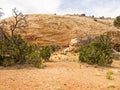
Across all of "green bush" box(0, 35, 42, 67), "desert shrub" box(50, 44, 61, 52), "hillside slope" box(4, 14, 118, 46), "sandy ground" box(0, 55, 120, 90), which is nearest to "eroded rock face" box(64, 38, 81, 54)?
"desert shrub" box(50, 44, 61, 52)

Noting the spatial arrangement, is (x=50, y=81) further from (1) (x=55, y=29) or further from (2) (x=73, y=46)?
(1) (x=55, y=29)

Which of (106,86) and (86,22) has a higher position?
(86,22)

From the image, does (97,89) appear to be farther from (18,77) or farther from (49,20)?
(49,20)

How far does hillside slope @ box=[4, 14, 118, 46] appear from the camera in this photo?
32000 millimetres

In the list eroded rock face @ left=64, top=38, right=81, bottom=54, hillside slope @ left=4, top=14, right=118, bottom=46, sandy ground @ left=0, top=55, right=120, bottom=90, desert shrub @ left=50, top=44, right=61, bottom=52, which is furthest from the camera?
hillside slope @ left=4, top=14, right=118, bottom=46

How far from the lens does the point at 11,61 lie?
17500mm

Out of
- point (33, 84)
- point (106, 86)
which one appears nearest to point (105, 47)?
point (106, 86)

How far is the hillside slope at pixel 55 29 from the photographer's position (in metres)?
32.0

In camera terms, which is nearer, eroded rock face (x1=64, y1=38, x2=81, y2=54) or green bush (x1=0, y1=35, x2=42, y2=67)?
green bush (x1=0, y1=35, x2=42, y2=67)

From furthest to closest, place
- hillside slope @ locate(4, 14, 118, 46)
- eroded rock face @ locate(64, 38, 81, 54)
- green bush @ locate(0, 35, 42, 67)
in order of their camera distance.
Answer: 1. hillside slope @ locate(4, 14, 118, 46)
2. eroded rock face @ locate(64, 38, 81, 54)
3. green bush @ locate(0, 35, 42, 67)

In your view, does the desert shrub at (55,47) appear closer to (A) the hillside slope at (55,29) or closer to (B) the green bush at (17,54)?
(A) the hillside slope at (55,29)

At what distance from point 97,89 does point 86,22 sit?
2364cm

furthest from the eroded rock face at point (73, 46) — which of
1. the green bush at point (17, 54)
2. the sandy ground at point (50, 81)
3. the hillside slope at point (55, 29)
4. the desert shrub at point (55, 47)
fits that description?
the sandy ground at point (50, 81)

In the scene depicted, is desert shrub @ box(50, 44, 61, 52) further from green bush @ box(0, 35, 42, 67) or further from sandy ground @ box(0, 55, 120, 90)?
sandy ground @ box(0, 55, 120, 90)
